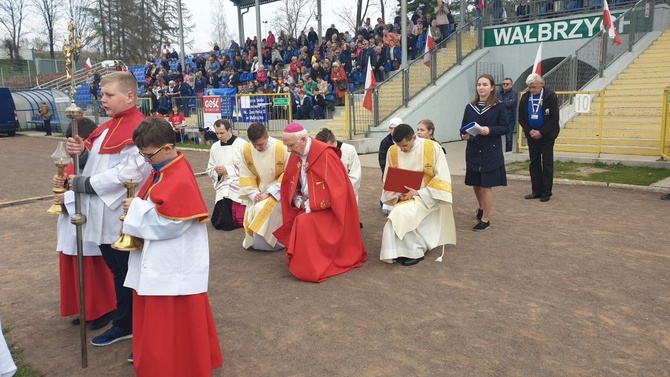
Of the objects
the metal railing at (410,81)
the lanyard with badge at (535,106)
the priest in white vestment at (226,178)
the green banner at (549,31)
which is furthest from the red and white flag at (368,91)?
the priest in white vestment at (226,178)

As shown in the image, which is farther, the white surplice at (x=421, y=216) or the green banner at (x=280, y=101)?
the green banner at (x=280, y=101)

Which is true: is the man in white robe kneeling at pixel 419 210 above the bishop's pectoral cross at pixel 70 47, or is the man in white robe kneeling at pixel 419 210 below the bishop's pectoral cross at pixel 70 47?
below

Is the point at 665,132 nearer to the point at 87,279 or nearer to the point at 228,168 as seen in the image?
the point at 228,168

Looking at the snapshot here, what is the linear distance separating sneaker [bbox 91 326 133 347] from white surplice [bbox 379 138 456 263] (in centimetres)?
262

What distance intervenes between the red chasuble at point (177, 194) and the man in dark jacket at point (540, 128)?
6.34 meters

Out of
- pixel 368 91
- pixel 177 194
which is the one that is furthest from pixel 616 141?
pixel 177 194

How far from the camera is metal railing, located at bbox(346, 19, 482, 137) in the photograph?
16.3 meters

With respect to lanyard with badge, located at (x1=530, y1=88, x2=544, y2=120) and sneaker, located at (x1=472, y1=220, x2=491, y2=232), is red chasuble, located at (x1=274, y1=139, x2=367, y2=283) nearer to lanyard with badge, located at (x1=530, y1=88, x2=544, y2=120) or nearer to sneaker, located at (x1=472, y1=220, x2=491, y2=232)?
sneaker, located at (x1=472, y1=220, x2=491, y2=232)

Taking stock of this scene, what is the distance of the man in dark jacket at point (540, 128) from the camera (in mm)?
8227

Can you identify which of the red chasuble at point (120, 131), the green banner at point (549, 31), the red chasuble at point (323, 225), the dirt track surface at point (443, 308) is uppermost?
the green banner at point (549, 31)

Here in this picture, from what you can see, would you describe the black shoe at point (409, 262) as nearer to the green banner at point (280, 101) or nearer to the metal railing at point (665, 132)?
the metal railing at point (665, 132)

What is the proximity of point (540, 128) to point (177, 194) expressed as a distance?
21.7 feet

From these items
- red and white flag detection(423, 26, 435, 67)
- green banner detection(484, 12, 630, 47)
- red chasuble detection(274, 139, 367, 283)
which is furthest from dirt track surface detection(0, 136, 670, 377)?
green banner detection(484, 12, 630, 47)

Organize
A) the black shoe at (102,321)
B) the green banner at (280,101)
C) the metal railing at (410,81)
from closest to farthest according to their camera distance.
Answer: the black shoe at (102,321), the metal railing at (410,81), the green banner at (280,101)
